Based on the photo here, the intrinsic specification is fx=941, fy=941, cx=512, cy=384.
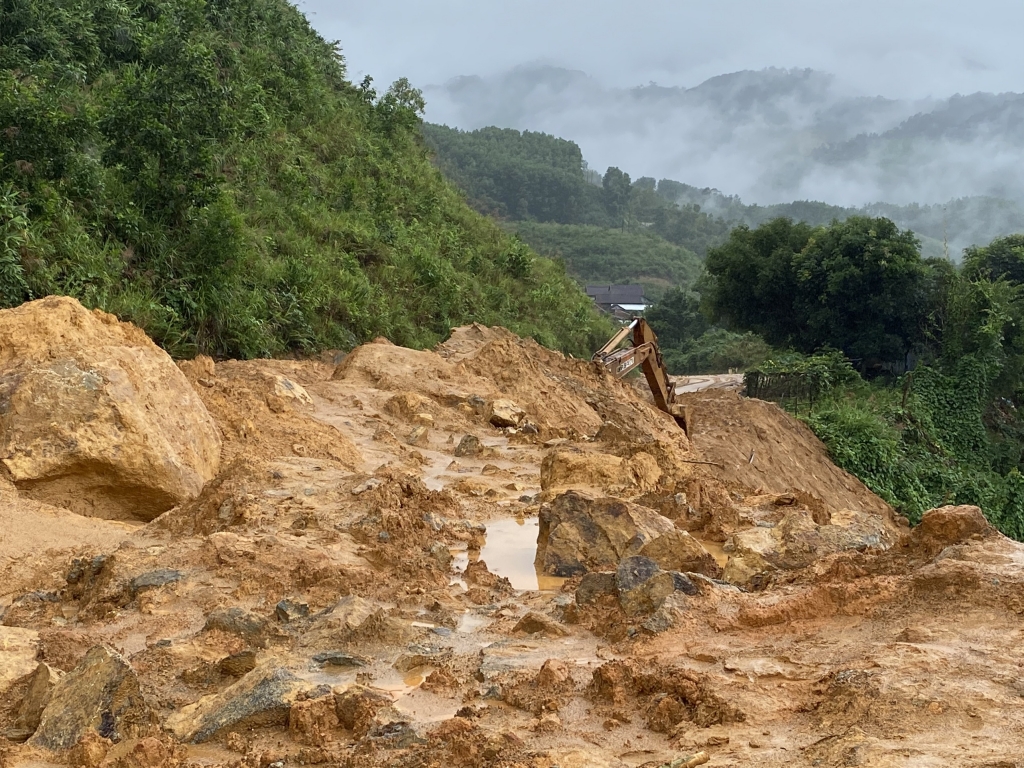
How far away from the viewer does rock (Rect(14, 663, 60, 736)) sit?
303cm

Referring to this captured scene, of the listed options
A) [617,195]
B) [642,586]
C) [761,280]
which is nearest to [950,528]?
[642,586]

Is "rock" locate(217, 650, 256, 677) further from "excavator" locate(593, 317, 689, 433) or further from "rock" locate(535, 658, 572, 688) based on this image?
"excavator" locate(593, 317, 689, 433)

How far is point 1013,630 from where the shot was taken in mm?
3291

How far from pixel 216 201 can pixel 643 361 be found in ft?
20.8

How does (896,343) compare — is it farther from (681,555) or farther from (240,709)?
(240,709)

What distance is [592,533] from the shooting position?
511 centimetres

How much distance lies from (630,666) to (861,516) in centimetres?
302

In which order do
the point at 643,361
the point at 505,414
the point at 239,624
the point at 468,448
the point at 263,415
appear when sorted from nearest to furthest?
the point at 239,624, the point at 263,415, the point at 468,448, the point at 505,414, the point at 643,361

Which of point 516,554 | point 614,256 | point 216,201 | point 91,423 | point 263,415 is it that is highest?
point 614,256

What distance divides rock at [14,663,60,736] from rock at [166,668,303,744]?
40 centimetres

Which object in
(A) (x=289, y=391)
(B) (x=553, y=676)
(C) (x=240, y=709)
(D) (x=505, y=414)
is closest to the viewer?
(C) (x=240, y=709)

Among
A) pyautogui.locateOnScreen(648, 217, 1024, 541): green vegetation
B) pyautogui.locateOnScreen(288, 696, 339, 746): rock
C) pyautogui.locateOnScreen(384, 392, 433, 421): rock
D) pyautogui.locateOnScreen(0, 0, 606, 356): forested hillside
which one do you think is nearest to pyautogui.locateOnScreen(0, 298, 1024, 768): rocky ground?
pyautogui.locateOnScreen(288, 696, 339, 746): rock

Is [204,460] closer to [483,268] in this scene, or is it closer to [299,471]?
[299,471]

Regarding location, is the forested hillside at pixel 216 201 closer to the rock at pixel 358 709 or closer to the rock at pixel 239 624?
the rock at pixel 239 624
